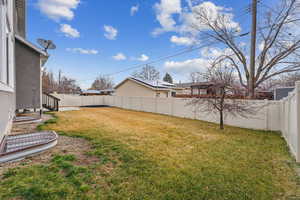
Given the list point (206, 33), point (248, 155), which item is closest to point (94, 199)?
point (248, 155)

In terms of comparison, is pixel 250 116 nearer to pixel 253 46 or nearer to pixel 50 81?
pixel 253 46

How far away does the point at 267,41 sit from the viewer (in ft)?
34.7

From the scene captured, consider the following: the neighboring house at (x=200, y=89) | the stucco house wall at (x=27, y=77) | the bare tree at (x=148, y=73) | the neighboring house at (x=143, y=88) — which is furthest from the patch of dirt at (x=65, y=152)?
the bare tree at (x=148, y=73)

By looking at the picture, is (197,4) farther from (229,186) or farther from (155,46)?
(229,186)

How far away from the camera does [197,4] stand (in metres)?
12.1

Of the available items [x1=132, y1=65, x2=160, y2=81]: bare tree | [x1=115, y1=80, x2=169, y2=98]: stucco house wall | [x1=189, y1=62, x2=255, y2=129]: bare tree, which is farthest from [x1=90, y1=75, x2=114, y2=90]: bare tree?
[x1=189, y1=62, x2=255, y2=129]: bare tree

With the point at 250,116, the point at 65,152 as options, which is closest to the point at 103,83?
the point at 250,116

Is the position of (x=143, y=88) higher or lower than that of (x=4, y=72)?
higher

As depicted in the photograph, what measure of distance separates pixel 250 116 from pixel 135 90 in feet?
42.6

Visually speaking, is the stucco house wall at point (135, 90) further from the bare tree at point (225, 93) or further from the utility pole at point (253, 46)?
the bare tree at point (225, 93)

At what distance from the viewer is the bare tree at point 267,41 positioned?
31.8ft

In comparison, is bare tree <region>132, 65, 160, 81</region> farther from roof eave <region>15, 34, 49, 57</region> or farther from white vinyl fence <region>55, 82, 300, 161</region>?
roof eave <region>15, 34, 49, 57</region>

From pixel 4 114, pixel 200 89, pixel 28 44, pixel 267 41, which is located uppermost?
pixel 267 41

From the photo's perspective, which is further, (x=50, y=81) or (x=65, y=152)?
(x=50, y=81)
